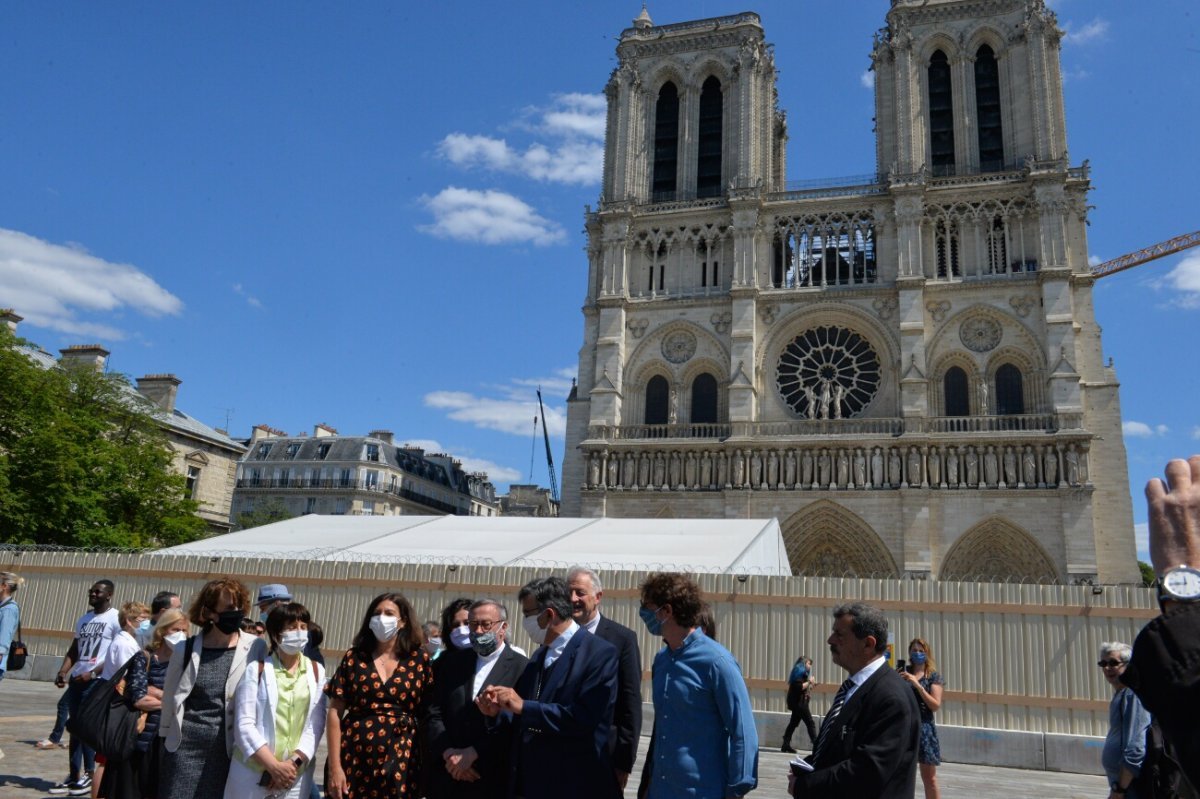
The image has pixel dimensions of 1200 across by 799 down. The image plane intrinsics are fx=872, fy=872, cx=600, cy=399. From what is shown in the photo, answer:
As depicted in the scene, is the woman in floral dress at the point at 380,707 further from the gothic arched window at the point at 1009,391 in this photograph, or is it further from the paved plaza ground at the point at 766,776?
the gothic arched window at the point at 1009,391

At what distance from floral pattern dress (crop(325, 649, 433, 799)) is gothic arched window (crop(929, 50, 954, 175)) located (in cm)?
2910

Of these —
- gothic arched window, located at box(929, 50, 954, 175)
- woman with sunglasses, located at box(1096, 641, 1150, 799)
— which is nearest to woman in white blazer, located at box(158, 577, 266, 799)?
woman with sunglasses, located at box(1096, 641, 1150, 799)

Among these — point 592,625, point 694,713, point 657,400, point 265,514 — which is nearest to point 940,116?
point 657,400

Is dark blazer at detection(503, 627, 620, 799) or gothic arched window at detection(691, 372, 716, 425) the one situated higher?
gothic arched window at detection(691, 372, 716, 425)

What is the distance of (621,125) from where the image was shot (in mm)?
31625

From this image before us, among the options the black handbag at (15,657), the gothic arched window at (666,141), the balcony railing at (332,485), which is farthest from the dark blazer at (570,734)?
the balcony railing at (332,485)

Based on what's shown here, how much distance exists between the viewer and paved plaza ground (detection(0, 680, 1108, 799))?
22.2 ft

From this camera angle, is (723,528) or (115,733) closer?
(115,733)

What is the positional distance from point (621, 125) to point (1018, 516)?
18.6 meters

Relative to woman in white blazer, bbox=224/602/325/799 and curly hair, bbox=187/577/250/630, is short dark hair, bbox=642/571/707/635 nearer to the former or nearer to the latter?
woman in white blazer, bbox=224/602/325/799

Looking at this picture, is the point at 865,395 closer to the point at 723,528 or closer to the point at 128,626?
the point at 723,528

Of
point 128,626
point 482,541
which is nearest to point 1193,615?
point 128,626

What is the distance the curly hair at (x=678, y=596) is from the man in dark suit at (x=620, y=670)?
34 centimetres

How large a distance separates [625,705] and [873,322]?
25330 millimetres
